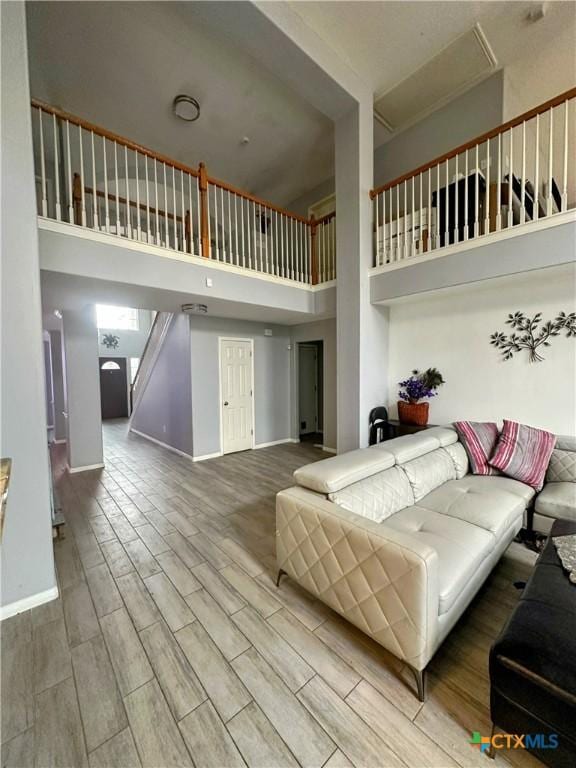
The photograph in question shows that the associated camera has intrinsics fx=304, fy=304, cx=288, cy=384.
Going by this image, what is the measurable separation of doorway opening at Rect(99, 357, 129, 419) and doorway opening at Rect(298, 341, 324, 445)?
6353 mm

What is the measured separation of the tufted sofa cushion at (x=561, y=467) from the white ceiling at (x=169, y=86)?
517 centimetres

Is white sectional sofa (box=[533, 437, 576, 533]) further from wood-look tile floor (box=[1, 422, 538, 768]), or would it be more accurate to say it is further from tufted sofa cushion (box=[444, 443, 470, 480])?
tufted sofa cushion (box=[444, 443, 470, 480])

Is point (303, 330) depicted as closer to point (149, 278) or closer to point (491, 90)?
point (149, 278)

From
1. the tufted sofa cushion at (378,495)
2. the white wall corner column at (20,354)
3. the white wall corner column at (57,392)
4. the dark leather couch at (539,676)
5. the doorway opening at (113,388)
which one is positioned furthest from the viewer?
the doorway opening at (113,388)

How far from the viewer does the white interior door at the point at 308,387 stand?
253 inches

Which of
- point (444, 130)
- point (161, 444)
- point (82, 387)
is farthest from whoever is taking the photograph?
point (161, 444)

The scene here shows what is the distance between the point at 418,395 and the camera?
12.5 ft

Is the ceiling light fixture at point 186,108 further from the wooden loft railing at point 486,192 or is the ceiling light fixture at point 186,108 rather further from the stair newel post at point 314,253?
the wooden loft railing at point 486,192

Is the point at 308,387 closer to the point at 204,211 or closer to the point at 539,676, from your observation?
the point at 204,211

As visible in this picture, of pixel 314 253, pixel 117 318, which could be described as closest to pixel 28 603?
pixel 314 253

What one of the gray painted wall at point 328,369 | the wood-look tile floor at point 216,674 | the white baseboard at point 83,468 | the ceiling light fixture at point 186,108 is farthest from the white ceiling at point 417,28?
the white baseboard at point 83,468

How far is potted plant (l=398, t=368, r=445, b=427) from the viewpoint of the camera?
3.82 meters

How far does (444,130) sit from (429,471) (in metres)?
4.80

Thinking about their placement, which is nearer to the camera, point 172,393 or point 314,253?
point 314,253
